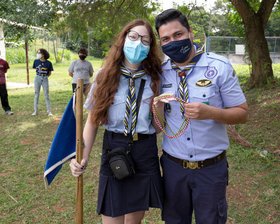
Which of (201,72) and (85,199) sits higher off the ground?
(201,72)

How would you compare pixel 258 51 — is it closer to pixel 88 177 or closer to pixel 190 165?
pixel 88 177

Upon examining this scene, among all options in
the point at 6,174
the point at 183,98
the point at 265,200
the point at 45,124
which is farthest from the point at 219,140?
the point at 45,124

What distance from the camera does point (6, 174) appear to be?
4637 mm

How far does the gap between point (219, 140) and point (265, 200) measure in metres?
2.23

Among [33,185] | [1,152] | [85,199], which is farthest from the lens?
[1,152]

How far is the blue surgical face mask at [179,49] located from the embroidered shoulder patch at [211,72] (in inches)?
7.6

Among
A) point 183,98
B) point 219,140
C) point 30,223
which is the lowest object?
point 30,223

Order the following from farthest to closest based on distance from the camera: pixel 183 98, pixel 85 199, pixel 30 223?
pixel 85 199
pixel 30 223
pixel 183 98

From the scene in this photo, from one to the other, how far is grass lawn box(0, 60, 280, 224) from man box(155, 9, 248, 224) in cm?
155

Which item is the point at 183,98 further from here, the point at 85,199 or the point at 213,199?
the point at 85,199

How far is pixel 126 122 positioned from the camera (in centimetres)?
204

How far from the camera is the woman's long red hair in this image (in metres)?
2.05

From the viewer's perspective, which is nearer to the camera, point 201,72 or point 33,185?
point 201,72

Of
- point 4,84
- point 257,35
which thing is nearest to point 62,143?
point 4,84
